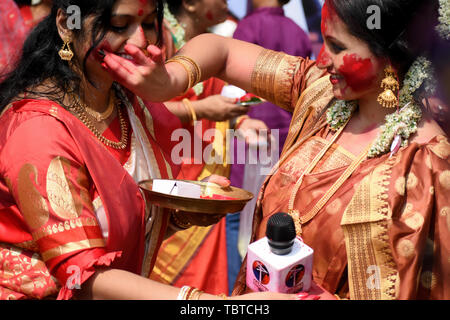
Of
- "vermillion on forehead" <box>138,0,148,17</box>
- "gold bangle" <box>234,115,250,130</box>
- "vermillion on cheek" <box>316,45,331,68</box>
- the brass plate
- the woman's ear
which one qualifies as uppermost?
"vermillion on forehead" <box>138,0,148,17</box>

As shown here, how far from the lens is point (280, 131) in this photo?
4.15 meters

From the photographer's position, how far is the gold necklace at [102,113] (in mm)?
1992

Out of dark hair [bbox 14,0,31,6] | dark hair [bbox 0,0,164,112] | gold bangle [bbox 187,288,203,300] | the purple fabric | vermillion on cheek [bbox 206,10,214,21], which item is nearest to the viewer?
gold bangle [bbox 187,288,203,300]

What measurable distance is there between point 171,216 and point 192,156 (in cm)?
123

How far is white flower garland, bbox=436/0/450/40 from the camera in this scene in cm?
163

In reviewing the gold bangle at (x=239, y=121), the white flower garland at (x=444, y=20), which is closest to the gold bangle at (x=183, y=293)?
the white flower garland at (x=444, y=20)

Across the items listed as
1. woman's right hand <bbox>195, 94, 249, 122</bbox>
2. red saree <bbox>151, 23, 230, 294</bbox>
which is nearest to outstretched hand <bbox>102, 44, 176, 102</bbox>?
red saree <bbox>151, 23, 230, 294</bbox>

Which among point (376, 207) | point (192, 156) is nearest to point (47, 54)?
point (376, 207)

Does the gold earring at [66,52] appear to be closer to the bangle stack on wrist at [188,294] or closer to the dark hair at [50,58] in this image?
the dark hair at [50,58]

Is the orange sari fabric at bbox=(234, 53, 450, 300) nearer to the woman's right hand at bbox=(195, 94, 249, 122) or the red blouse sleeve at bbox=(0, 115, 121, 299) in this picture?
the red blouse sleeve at bbox=(0, 115, 121, 299)

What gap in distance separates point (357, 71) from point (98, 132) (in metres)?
0.89

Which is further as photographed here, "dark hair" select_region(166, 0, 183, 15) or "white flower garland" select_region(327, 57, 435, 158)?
"dark hair" select_region(166, 0, 183, 15)

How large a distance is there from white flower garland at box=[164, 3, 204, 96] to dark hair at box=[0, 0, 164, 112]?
5.36 feet

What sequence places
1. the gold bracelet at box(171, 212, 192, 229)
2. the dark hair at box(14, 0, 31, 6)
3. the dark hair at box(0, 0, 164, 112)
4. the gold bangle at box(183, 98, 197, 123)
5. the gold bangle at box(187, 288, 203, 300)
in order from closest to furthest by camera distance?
1. the gold bangle at box(187, 288, 203, 300)
2. the dark hair at box(0, 0, 164, 112)
3. the gold bracelet at box(171, 212, 192, 229)
4. the gold bangle at box(183, 98, 197, 123)
5. the dark hair at box(14, 0, 31, 6)
